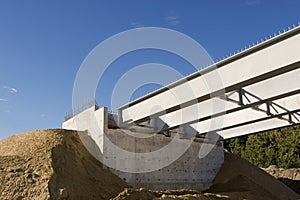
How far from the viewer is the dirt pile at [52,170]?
563 inches

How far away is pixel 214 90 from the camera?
52.2 feet

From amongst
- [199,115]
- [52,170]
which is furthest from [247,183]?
[52,170]

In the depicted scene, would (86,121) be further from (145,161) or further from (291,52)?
(291,52)

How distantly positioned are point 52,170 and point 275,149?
116 feet

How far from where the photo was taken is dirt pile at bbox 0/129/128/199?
46.9 feet

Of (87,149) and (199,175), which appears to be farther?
(199,175)

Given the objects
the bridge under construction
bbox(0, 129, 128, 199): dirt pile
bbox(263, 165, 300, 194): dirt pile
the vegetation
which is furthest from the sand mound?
the vegetation

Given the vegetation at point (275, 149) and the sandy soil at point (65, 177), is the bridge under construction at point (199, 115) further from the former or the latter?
the vegetation at point (275, 149)

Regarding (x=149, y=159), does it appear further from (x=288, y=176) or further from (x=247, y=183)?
(x=288, y=176)

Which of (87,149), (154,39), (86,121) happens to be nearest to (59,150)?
(87,149)

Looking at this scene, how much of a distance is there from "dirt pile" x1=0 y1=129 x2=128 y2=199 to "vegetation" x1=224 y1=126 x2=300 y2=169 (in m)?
29.4

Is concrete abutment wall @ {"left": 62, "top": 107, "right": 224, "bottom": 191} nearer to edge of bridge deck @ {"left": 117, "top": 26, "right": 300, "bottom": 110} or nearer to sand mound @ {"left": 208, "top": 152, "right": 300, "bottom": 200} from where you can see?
sand mound @ {"left": 208, "top": 152, "right": 300, "bottom": 200}

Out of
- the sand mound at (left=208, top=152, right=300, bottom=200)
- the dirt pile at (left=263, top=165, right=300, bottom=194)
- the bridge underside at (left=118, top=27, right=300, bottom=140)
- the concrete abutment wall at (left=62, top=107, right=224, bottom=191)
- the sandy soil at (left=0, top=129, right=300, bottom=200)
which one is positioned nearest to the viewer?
the bridge underside at (left=118, top=27, right=300, bottom=140)

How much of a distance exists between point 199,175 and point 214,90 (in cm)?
1100
